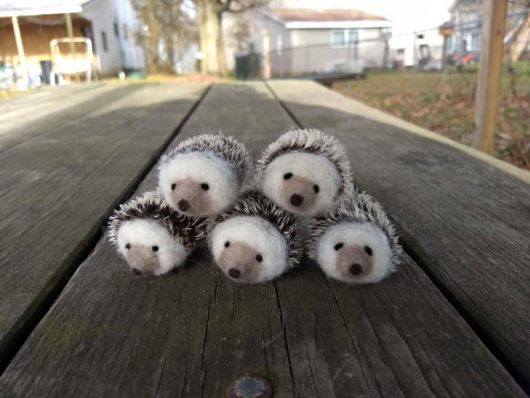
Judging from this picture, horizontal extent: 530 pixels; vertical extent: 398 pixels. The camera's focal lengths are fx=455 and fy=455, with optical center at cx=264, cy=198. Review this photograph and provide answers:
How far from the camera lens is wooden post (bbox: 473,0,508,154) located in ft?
9.24

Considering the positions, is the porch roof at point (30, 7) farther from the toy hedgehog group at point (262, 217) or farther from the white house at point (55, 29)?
the toy hedgehog group at point (262, 217)

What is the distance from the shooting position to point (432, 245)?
1.07 m

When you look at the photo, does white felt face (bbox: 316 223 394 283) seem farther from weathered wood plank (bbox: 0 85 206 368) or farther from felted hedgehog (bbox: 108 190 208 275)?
weathered wood plank (bbox: 0 85 206 368)

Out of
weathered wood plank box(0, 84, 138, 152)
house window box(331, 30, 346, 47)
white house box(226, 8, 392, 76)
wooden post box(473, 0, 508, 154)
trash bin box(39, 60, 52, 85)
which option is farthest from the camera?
house window box(331, 30, 346, 47)

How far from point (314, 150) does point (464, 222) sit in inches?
21.1

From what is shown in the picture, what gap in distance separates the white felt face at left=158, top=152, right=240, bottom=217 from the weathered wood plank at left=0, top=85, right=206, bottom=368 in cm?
33

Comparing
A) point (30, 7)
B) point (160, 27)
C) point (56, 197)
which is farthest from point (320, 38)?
point (56, 197)

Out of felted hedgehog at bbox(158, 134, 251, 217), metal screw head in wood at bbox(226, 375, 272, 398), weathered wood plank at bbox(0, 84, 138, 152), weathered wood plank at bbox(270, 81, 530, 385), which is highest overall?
felted hedgehog at bbox(158, 134, 251, 217)

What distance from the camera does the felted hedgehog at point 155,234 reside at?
0.90 metres

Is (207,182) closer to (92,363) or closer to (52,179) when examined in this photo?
Result: (92,363)

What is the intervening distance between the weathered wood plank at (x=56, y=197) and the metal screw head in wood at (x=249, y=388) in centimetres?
38

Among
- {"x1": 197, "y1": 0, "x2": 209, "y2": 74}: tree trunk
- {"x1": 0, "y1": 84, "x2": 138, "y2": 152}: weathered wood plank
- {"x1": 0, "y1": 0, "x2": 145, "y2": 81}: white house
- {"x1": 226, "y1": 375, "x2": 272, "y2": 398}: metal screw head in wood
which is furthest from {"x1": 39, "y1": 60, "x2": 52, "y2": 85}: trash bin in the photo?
{"x1": 226, "y1": 375, "x2": 272, "y2": 398}: metal screw head in wood

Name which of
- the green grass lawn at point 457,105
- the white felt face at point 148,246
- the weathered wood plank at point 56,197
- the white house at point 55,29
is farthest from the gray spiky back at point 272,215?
the white house at point 55,29

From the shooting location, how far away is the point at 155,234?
2.95 ft
